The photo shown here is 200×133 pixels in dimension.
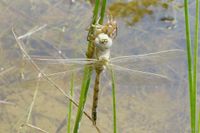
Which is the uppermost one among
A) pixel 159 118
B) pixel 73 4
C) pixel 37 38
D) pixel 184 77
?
pixel 73 4

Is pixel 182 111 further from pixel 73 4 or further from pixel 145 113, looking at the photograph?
pixel 73 4

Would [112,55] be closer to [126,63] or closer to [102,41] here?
[126,63]

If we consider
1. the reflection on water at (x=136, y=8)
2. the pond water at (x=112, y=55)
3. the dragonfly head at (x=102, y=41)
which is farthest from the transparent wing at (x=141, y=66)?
the reflection on water at (x=136, y=8)

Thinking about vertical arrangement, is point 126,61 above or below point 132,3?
below

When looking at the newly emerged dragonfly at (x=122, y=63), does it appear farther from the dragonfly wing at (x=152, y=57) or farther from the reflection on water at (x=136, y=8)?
the reflection on water at (x=136, y=8)

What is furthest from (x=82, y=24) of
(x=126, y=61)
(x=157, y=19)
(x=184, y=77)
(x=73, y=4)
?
(x=126, y=61)

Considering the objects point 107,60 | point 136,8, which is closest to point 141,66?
point 107,60
